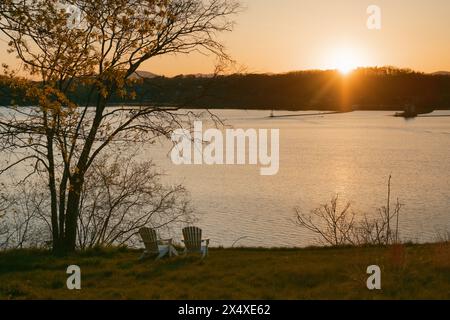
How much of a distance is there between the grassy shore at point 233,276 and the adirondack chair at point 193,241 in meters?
0.35

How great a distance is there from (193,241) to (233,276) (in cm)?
317

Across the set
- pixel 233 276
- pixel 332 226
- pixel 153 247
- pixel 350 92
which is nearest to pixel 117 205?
pixel 332 226

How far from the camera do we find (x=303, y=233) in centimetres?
3127

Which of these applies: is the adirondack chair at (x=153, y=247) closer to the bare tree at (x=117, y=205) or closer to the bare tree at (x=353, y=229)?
the bare tree at (x=117, y=205)

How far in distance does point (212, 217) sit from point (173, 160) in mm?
27508

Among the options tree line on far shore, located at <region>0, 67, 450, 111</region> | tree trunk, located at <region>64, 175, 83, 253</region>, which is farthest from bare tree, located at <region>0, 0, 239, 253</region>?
tree line on far shore, located at <region>0, 67, 450, 111</region>

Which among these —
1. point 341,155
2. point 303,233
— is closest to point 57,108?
point 303,233

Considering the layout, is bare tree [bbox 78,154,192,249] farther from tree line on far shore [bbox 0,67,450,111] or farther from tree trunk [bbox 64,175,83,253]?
tree line on far shore [bbox 0,67,450,111]

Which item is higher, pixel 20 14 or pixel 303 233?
pixel 20 14

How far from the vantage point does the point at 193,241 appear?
1562 cm

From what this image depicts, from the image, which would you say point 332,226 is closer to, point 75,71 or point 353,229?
point 353,229

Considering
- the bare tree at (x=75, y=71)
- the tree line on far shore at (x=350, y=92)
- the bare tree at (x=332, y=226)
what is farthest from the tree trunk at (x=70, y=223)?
Result: the tree line on far shore at (x=350, y=92)

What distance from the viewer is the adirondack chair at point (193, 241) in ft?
50.6
